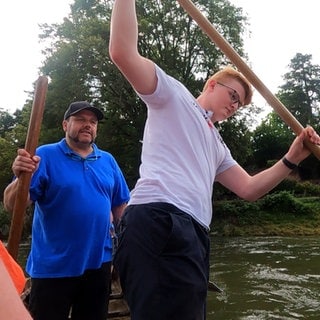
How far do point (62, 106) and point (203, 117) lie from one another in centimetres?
2388

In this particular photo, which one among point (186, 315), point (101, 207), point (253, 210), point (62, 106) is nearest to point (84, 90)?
point (62, 106)

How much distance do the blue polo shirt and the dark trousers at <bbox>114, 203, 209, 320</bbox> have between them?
130 cm

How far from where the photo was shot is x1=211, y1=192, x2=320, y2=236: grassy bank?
20422mm

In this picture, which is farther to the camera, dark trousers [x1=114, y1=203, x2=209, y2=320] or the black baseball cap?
the black baseball cap

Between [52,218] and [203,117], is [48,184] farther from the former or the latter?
[203,117]

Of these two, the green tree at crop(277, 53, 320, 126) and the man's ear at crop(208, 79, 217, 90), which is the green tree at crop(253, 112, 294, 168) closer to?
the green tree at crop(277, 53, 320, 126)

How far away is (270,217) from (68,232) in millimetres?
20318

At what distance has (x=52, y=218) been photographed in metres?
3.10

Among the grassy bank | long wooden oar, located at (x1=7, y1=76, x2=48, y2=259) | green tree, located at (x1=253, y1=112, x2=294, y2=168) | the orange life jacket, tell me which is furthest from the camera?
green tree, located at (x1=253, y1=112, x2=294, y2=168)

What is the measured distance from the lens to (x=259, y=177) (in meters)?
2.50

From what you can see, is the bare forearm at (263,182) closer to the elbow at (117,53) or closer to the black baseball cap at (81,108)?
the elbow at (117,53)

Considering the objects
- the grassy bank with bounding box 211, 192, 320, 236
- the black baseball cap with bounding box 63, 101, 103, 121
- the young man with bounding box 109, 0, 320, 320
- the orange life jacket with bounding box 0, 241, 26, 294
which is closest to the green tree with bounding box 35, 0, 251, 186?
the grassy bank with bounding box 211, 192, 320, 236

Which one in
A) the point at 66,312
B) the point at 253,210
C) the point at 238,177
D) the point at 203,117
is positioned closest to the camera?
the point at 203,117

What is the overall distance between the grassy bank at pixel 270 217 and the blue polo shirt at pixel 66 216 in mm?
17338
